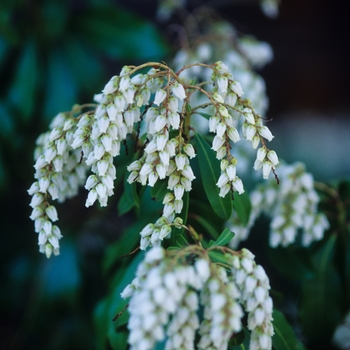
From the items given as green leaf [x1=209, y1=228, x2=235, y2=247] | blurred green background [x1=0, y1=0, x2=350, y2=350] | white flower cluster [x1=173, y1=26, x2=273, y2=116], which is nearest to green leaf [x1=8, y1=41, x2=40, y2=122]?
blurred green background [x1=0, y1=0, x2=350, y2=350]

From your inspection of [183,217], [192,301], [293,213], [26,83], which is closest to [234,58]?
[293,213]

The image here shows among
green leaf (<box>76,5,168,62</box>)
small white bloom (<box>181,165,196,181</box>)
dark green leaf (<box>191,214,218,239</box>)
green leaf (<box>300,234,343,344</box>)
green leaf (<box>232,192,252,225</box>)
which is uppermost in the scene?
green leaf (<box>76,5,168,62</box>)

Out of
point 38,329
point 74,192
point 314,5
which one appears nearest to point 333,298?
point 74,192

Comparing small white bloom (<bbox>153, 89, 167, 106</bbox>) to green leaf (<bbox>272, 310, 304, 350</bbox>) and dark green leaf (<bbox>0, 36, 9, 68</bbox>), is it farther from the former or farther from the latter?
dark green leaf (<bbox>0, 36, 9, 68</bbox>)

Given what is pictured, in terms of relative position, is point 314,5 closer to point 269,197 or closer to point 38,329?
point 269,197

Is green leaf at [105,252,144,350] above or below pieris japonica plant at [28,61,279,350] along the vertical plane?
below

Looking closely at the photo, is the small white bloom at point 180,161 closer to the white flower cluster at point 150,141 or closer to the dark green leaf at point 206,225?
the white flower cluster at point 150,141

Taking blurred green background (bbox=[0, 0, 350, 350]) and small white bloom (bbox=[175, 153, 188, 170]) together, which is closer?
small white bloom (bbox=[175, 153, 188, 170])
